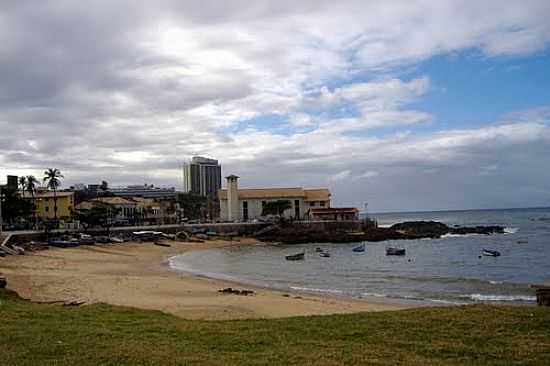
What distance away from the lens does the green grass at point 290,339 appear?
32.8 ft

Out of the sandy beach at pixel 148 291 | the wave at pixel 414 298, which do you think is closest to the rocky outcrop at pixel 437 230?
the sandy beach at pixel 148 291

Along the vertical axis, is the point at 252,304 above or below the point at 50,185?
below

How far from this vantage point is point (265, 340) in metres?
11.8

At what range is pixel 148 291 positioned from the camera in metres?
30.7

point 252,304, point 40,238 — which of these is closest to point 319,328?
point 252,304

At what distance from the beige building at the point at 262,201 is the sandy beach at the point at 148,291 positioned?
6725cm

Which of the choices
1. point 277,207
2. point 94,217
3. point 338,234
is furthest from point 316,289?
point 277,207

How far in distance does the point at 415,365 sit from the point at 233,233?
9338 centimetres

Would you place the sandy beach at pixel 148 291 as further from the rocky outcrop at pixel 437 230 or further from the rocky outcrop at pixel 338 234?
the rocky outcrop at pixel 437 230

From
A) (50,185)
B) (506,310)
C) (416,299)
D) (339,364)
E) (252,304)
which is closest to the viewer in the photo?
(339,364)

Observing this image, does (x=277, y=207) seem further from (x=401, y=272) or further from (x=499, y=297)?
(x=499, y=297)

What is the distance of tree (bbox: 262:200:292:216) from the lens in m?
119

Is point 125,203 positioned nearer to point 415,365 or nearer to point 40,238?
point 40,238

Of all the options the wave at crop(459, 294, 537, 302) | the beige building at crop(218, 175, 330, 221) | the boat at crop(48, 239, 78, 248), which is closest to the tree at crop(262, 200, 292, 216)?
the beige building at crop(218, 175, 330, 221)
